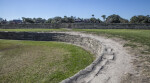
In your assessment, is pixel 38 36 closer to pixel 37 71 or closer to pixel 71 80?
pixel 37 71

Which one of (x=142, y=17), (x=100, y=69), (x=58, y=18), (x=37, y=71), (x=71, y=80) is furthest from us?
(x=58, y=18)

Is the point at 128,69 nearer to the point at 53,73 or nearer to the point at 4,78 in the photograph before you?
the point at 53,73

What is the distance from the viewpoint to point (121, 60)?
16.5 feet

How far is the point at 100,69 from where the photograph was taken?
13.4ft

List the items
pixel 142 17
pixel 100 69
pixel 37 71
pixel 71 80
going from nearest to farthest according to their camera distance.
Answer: pixel 71 80 < pixel 100 69 < pixel 37 71 < pixel 142 17

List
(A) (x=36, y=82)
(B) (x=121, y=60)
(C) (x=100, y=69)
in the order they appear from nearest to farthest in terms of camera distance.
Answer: (C) (x=100, y=69), (A) (x=36, y=82), (B) (x=121, y=60)

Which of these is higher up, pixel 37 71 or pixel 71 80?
pixel 71 80

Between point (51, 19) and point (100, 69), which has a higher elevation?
point (51, 19)

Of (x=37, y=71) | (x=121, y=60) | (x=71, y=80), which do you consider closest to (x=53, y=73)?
(x=37, y=71)

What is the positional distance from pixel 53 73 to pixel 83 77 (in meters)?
2.05

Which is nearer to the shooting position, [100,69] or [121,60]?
[100,69]

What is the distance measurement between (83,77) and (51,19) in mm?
43616

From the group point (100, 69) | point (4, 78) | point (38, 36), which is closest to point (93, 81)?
point (100, 69)

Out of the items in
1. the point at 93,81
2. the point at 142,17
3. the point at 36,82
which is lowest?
the point at 36,82
